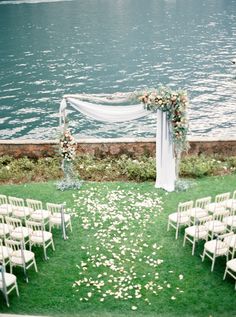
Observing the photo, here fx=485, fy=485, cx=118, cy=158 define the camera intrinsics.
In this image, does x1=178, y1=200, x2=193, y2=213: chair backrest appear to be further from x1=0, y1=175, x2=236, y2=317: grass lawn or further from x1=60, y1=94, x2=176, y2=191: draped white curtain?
x1=60, y1=94, x2=176, y2=191: draped white curtain

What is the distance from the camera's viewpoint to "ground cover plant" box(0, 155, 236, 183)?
51.6ft

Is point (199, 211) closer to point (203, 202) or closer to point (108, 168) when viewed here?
point (203, 202)

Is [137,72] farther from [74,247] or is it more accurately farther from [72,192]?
[74,247]

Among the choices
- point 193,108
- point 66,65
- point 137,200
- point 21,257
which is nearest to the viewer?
point 21,257

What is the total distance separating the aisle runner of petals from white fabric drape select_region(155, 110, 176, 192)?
0.69 meters

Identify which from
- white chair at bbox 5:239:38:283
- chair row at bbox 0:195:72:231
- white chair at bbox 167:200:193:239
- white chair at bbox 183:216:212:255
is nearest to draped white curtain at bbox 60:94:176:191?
white chair at bbox 167:200:193:239

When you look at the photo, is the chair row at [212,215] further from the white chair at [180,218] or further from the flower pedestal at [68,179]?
the flower pedestal at [68,179]

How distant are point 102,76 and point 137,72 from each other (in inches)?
108

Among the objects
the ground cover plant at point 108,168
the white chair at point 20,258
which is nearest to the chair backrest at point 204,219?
the ground cover plant at point 108,168

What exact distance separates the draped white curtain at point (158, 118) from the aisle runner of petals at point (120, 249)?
80 cm

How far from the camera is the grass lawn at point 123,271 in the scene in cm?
971

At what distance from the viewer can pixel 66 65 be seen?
127 feet

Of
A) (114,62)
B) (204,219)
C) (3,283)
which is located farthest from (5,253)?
(114,62)

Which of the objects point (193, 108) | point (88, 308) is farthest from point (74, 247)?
point (193, 108)
